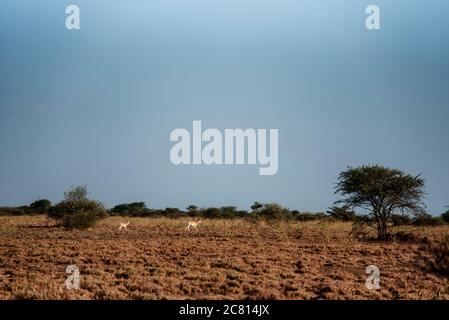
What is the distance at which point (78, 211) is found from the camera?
2877cm

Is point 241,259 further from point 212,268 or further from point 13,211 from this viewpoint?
point 13,211

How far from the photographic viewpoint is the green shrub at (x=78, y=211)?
92.0 feet

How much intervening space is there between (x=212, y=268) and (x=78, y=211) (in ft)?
54.9

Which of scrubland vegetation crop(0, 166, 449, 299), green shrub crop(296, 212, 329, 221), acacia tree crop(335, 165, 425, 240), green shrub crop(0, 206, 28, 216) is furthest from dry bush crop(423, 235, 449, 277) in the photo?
green shrub crop(0, 206, 28, 216)

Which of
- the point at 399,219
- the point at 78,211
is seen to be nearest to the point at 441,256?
the point at 399,219

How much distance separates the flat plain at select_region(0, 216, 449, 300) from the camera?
10.9 m

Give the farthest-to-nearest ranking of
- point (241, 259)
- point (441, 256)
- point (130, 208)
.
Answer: point (130, 208) < point (241, 259) < point (441, 256)

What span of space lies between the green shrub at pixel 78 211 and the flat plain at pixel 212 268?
13.4 feet

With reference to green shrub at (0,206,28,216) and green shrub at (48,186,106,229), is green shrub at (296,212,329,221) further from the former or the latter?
green shrub at (0,206,28,216)

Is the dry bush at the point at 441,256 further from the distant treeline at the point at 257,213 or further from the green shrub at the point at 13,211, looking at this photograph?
the green shrub at the point at 13,211

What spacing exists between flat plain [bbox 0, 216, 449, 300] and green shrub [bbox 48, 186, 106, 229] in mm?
4094

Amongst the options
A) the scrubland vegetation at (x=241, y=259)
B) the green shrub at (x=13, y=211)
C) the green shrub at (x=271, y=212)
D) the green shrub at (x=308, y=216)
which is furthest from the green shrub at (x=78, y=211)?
the green shrub at (x=13, y=211)

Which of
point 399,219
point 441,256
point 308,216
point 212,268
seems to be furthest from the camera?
point 308,216
